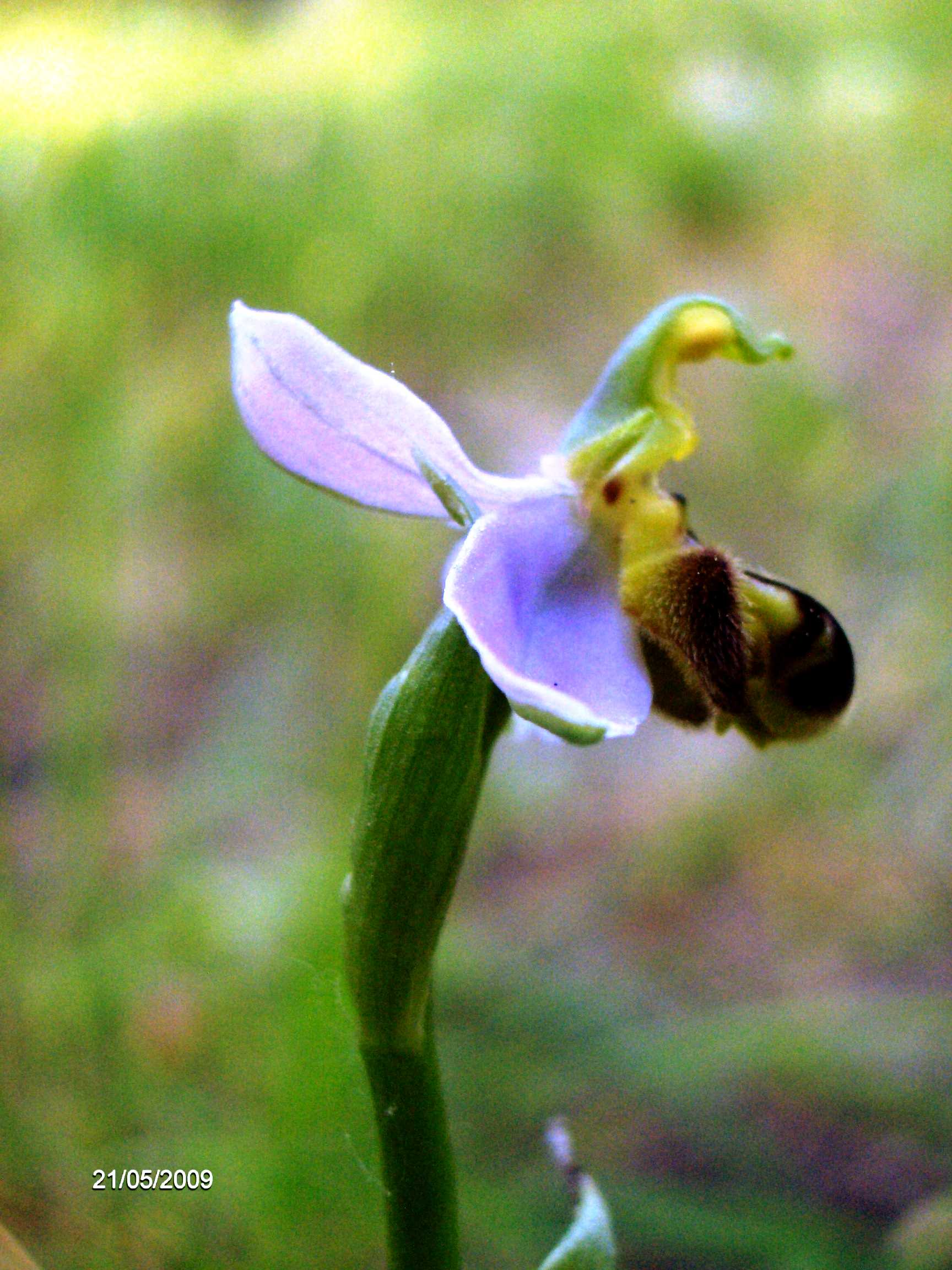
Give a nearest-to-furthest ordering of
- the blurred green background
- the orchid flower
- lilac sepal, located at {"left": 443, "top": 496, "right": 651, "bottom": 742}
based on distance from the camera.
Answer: lilac sepal, located at {"left": 443, "top": 496, "right": 651, "bottom": 742}, the orchid flower, the blurred green background

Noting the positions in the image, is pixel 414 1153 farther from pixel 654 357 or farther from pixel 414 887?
pixel 654 357

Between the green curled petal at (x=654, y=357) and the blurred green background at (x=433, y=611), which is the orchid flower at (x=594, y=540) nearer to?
the green curled petal at (x=654, y=357)

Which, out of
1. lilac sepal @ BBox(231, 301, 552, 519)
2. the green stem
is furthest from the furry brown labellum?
the green stem

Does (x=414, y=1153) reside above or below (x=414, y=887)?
below

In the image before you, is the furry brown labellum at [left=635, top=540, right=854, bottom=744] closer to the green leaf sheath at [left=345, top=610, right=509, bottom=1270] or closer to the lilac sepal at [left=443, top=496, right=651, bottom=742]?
the lilac sepal at [left=443, top=496, right=651, bottom=742]

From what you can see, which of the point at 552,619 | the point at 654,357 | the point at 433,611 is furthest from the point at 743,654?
the point at 433,611

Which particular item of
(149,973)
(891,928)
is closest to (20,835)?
(149,973)

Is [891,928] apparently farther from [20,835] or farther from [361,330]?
[361,330]
